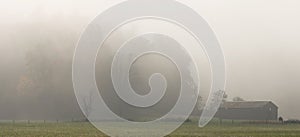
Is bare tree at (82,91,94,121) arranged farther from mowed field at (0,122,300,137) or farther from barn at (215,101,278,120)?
barn at (215,101,278,120)

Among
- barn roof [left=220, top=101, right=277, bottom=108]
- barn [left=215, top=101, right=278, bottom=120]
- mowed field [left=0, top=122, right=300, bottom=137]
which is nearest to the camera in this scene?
mowed field [left=0, top=122, right=300, bottom=137]

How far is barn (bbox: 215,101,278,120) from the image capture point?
154 m

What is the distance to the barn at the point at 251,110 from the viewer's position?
154125 mm

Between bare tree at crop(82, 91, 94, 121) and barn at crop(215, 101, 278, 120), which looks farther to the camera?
barn at crop(215, 101, 278, 120)

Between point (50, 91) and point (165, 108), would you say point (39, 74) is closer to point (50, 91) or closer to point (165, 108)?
point (50, 91)

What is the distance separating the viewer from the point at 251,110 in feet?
509

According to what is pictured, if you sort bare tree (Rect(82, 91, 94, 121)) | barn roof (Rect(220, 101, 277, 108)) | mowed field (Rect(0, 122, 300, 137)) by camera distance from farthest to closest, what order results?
barn roof (Rect(220, 101, 277, 108)) → bare tree (Rect(82, 91, 94, 121)) → mowed field (Rect(0, 122, 300, 137))

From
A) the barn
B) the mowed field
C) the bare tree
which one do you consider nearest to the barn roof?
the barn

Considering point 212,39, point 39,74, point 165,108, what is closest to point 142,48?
point 165,108

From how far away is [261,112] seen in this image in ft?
505

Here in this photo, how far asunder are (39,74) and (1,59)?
17.9 meters

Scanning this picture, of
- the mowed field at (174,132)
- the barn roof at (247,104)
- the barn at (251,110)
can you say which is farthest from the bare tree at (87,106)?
the barn roof at (247,104)

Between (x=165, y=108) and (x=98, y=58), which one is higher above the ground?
(x=98, y=58)

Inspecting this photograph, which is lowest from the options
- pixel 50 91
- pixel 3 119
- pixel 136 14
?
pixel 3 119
